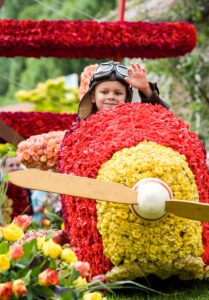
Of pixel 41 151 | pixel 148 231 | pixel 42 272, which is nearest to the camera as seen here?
pixel 42 272

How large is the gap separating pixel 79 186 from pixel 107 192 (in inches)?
→ 5.6

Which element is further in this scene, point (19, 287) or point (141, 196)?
point (141, 196)

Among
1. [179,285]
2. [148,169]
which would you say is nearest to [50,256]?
[148,169]

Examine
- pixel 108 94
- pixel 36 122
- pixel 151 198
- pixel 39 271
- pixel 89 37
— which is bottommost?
pixel 39 271

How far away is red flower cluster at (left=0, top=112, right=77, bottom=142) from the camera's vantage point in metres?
9.51

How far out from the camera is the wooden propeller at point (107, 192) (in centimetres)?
474

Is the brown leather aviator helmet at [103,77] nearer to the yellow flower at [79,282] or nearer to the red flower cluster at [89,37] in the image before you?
the yellow flower at [79,282]

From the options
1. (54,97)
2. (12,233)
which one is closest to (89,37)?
(12,233)

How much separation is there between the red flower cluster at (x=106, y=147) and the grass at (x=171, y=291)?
18 centimetres

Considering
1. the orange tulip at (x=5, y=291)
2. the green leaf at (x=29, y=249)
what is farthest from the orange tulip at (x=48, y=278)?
the green leaf at (x=29, y=249)

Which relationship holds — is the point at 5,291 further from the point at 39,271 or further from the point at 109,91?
the point at 109,91

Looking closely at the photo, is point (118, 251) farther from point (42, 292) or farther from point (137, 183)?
point (42, 292)

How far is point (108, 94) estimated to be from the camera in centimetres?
598

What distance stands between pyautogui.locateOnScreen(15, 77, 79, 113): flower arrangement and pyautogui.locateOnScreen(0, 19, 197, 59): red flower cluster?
6881 millimetres
